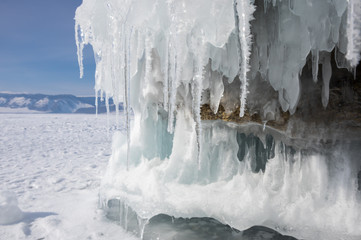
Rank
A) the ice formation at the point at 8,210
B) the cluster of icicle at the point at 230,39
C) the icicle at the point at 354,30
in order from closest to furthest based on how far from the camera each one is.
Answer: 1. the icicle at the point at 354,30
2. the cluster of icicle at the point at 230,39
3. the ice formation at the point at 8,210

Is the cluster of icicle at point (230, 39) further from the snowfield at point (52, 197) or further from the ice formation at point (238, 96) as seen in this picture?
the snowfield at point (52, 197)

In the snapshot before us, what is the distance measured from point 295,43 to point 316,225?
1.81 m

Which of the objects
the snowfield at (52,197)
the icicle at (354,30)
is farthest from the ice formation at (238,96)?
the snowfield at (52,197)

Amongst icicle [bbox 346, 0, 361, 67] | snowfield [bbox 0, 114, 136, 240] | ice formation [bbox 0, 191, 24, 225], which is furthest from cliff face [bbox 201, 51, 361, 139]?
ice formation [bbox 0, 191, 24, 225]

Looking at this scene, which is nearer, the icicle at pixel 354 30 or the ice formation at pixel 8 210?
the icicle at pixel 354 30

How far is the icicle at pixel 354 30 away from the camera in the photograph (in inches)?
75.8

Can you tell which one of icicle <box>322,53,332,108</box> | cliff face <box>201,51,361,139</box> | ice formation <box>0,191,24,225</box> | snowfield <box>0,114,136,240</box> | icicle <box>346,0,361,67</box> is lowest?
snowfield <box>0,114,136,240</box>

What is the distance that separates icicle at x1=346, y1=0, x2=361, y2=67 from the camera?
75.8 inches

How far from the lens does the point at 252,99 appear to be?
10.3 ft

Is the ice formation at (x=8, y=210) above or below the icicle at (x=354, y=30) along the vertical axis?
below

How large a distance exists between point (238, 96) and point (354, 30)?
1.37 metres

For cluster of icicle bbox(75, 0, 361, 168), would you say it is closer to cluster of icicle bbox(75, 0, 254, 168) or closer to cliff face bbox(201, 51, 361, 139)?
cluster of icicle bbox(75, 0, 254, 168)

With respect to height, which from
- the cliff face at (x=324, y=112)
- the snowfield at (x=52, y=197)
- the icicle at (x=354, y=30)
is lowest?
the snowfield at (x=52, y=197)

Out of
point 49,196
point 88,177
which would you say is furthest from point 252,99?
point 88,177
